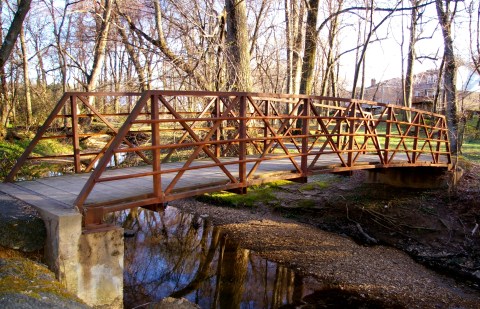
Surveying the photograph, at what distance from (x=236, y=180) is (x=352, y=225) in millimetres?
5186

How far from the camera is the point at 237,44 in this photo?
11789 millimetres

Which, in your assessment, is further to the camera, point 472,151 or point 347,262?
point 472,151

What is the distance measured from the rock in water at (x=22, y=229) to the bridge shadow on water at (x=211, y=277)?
238cm

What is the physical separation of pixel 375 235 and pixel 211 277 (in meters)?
4.44

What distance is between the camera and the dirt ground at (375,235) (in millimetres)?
7312

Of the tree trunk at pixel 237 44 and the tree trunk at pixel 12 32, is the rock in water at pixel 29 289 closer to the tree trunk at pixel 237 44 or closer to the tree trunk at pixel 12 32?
the tree trunk at pixel 12 32

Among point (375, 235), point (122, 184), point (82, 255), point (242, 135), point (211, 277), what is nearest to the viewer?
point (82, 255)

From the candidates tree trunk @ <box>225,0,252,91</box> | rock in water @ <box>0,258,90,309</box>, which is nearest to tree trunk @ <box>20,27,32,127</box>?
tree trunk @ <box>225,0,252,91</box>

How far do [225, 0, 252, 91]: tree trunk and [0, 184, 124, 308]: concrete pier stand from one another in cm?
790

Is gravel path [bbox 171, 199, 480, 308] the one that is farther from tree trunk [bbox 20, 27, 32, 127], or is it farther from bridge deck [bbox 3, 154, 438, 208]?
tree trunk [bbox 20, 27, 32, 127]

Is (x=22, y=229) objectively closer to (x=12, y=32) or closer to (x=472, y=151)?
(x=12, y=32)

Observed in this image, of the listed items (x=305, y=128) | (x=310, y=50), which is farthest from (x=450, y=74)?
(x=305, y=128)

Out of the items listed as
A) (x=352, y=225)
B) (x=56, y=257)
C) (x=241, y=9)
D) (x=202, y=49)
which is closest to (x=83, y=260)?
(x=56, y=257)

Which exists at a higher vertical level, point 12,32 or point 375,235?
point 12,32
